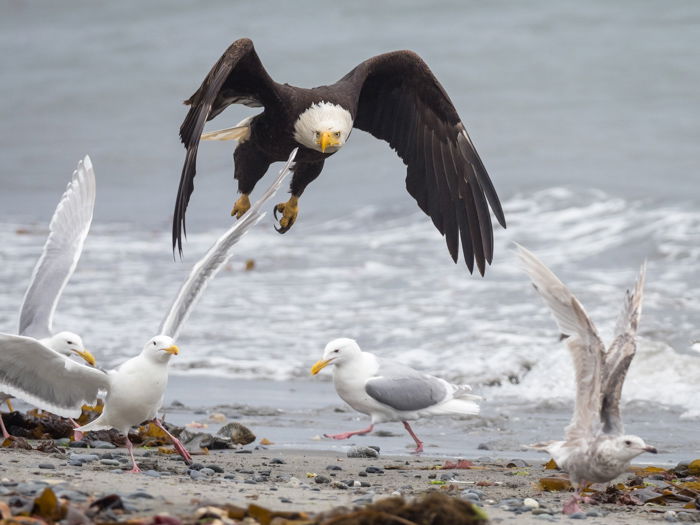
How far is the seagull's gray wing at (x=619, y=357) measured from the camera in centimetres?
461

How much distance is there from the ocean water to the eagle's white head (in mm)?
2645

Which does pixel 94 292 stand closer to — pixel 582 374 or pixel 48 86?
pixel 582 374

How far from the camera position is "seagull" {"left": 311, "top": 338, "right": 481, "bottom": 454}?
7051mm

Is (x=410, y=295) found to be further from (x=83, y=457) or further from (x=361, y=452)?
(x=83, y=457)

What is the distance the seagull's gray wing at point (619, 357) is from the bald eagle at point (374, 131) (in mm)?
2705

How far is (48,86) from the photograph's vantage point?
2944 centimetres

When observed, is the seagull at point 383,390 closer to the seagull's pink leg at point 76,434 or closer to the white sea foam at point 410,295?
the seagull's pink leg at point 76,434

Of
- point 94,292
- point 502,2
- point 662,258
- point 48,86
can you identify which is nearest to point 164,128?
point 48,86

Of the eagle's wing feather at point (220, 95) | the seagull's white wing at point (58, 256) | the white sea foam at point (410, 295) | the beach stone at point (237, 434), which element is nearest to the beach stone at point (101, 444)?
the beach stone at point (237, 434)

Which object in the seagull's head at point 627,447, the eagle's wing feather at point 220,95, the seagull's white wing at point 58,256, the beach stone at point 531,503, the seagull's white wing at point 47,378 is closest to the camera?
the seagull's head at point 627,447

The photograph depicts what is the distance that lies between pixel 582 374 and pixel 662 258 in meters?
9.37

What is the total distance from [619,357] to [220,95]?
347 centimetres

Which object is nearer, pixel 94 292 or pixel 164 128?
pixel 94 292

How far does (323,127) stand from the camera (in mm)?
7078
